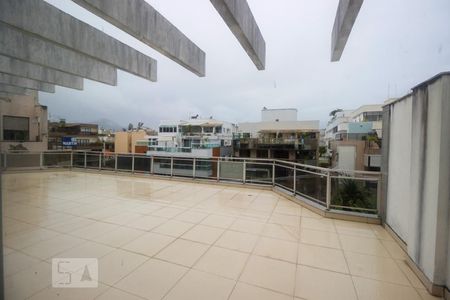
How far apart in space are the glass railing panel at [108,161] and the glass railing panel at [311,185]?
721 cm

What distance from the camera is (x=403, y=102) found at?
3.21 meters

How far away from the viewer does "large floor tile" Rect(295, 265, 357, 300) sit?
210cm

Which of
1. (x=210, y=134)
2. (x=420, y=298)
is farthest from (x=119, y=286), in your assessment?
(x=210, y=134)

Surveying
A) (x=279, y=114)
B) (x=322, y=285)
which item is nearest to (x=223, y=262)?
(x=322, y=285)

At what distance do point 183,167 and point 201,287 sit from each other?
584 cm

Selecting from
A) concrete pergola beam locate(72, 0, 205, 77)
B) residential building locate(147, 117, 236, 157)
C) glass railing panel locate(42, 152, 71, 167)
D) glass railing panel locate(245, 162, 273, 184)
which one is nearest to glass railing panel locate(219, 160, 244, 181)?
glass railing panel locate(245, 162, 273, 184)

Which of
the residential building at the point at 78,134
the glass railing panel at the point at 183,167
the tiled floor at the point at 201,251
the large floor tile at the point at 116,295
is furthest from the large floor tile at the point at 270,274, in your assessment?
the residential building at the point at 78,134

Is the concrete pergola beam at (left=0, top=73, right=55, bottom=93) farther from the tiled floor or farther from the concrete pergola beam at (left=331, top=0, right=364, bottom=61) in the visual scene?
the concrete pergola beam at (left=331, top=0, right=364, bottom=61)

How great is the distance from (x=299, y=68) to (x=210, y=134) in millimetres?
25847

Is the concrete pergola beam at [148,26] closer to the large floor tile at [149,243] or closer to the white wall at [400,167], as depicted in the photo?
the large floor tile at [149,243]

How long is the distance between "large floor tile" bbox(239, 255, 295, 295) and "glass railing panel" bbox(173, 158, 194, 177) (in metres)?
5.18

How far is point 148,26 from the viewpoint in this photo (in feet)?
12.6

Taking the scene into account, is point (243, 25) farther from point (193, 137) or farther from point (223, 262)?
point (193, 137)

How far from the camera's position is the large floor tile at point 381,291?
6.93 ft
